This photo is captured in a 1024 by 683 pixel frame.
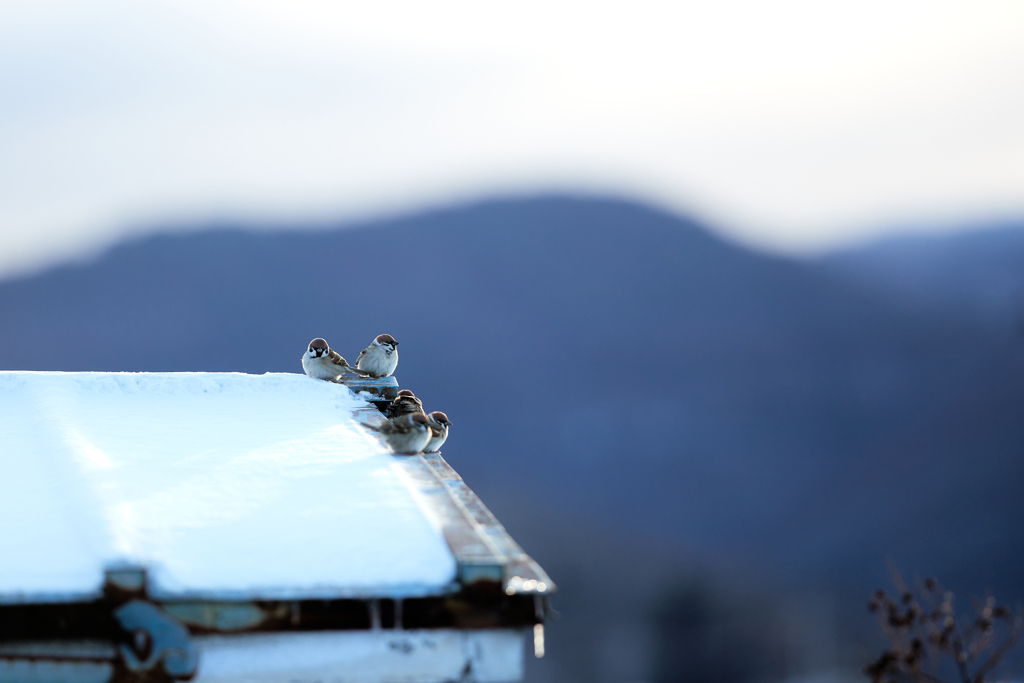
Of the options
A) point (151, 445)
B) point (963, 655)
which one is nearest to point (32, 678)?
point (151, 445)

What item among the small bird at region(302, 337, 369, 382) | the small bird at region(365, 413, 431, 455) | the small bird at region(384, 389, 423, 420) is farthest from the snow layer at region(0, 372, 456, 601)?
the small bird at region(302, 337, 369, 382)

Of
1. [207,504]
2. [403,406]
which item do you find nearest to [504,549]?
[207,504]

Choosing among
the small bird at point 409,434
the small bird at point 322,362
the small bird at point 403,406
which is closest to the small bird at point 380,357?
the small bird at point 322,362

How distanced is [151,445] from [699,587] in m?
38.9

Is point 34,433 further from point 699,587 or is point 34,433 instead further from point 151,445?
point 699,587

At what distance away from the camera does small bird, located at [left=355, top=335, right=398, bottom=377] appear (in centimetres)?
951

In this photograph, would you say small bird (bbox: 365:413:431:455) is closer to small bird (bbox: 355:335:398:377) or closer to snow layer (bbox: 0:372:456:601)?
snow layer (bbox: 0:372:456:601)

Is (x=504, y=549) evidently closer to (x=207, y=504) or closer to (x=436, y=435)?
(x=207, y=504)

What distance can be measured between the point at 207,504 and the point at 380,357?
175 inches

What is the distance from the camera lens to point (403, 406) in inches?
316

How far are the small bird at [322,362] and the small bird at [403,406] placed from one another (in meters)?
1.25

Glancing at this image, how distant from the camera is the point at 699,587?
42156mm

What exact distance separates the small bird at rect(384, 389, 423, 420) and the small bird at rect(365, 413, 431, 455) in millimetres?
1072

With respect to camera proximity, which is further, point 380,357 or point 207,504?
point 380,357
